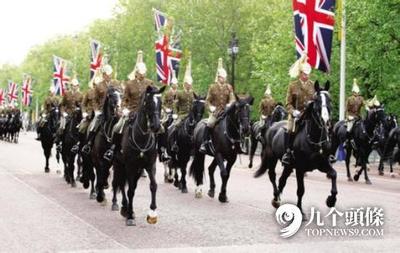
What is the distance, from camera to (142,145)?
1262cm

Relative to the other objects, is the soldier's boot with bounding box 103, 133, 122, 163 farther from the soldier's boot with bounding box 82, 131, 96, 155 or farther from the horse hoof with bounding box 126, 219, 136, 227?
the horse hoof with bounding box 126, 219, 136, 227

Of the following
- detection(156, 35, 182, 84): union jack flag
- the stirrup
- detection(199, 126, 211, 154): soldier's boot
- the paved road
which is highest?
detection(156, 35, 182, 84): union jack flag

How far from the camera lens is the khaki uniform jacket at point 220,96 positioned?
55.3ft

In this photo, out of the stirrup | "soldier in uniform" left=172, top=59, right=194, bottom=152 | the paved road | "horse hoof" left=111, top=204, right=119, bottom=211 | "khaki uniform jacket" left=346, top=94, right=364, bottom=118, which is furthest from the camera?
"khaki uniform jacket" left=346, top=94, right=364, bottom=118

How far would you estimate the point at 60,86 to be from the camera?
1667 inches

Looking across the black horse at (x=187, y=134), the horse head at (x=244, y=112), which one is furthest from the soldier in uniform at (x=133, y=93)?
the black horse at (x=187, y=134)

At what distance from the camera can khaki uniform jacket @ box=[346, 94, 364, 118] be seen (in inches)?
888

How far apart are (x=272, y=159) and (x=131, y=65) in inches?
1947

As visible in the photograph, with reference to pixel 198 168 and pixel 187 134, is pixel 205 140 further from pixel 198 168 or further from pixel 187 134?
pixel 187 134

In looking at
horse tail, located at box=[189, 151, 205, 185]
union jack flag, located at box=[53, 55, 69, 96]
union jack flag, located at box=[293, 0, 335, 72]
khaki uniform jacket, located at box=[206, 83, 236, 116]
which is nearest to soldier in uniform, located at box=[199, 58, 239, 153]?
khaki uniform jacket, located at box=[206, 83, 236, 116]

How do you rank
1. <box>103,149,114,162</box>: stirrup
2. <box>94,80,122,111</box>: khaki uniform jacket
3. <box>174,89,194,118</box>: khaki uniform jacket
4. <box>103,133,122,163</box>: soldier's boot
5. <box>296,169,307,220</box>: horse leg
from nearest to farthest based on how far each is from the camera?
<box>296,169,307,220</box>: horse leg < <box>103,133,122,163</box>: soldier's boot < <box>103,149,114,162</box>: stirrup < <box>94,80,122,111</box>: khaki uniform jacket < <box>174,89,194,118</box>: khaki uniform jacket

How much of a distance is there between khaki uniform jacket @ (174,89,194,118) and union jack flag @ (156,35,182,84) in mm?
22747

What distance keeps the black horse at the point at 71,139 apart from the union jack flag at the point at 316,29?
40.0ft

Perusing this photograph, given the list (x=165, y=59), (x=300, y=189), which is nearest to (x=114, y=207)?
(x=300, y=189)
